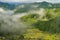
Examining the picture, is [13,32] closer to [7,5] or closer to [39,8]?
[7,5]

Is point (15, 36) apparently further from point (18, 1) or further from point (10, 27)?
point (18, 1)

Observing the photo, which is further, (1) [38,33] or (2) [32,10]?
(1) [38,33]

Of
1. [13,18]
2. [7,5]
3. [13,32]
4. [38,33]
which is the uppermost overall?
[7,5]

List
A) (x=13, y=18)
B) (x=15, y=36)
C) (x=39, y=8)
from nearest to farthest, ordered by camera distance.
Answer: (x=15, y=36) → (x=13, y=18) → (x=39, y=8)

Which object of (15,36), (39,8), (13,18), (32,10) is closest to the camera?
(15,36)

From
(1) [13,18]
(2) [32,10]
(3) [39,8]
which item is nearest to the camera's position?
(1) [13,18]

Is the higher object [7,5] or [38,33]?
[7,5]

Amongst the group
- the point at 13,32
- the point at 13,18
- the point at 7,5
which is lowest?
the point at 13,32

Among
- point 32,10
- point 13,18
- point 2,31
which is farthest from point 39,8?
point 2,31

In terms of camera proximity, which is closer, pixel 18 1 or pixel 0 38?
pixel 18 1

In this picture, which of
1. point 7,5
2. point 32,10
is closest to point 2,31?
point 7,5
